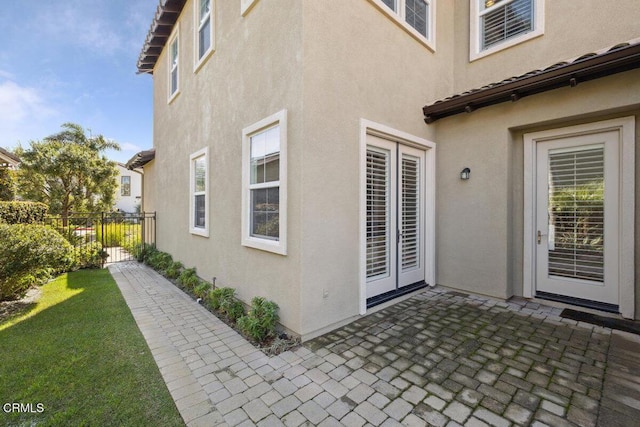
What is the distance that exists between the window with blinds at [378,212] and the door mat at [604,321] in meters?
3.12

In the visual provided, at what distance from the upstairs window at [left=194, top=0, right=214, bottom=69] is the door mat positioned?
930cm

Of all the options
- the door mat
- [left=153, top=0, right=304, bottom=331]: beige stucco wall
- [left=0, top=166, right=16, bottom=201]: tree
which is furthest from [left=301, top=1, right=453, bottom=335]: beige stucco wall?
[left=0, top=166, right=16, bottom=201]: tree

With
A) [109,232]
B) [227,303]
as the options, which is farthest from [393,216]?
[109,232]

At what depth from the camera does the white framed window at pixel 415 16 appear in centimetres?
540

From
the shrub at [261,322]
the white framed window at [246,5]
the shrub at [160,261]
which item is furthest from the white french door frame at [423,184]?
the shrub at [160,261]

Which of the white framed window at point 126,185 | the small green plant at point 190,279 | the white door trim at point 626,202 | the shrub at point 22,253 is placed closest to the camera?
the white door trim at point 626,202

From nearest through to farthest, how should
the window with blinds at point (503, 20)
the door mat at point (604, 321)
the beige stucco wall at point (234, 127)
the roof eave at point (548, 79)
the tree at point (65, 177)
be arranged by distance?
1. the roof eave at point (548, 79)
2. the beige stucco wall at point (234, 127)
3. the door mat at point (604, 321)
4. the window with blinds at point (503, 20)
5. the tree at point (65, 177)

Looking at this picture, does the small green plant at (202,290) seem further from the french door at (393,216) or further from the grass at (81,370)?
the french door at (393,216)

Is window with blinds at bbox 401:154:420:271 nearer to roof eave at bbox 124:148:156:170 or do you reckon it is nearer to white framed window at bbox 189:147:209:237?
white framed window at bbox 189:147:209:237

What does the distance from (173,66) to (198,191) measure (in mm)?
5401

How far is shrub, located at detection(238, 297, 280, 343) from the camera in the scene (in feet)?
13.6

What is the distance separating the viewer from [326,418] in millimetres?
2541

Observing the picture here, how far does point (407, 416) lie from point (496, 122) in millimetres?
5548

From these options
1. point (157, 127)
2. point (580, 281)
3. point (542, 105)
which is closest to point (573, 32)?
point (542, 105)
